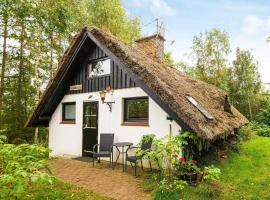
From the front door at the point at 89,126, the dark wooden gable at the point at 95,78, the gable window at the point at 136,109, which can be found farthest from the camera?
the front door at the point at 89,126

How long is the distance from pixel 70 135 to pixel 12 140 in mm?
6823

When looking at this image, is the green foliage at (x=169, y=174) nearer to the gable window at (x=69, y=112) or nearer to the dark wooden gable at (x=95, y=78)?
the dark wooden gable at (x=95, y=78)

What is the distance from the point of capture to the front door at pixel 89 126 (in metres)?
8.83

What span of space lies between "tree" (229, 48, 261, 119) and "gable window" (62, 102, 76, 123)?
1631 centimetres

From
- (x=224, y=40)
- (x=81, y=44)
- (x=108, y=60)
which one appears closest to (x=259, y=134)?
(x=224, y=40)

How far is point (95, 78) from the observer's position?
353 inches

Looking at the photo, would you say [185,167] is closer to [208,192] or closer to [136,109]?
[208,192]

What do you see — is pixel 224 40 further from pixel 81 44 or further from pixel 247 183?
pixel 247 183

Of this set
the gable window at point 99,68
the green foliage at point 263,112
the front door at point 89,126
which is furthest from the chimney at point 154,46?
the green foliage at point 263,112

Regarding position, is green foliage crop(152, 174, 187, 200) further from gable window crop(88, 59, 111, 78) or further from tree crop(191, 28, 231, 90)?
tree crop(191, 28, 231, 90)

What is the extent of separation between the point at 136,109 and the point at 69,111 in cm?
373

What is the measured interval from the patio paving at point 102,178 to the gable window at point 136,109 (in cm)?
167

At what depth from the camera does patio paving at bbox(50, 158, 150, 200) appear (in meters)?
5.11

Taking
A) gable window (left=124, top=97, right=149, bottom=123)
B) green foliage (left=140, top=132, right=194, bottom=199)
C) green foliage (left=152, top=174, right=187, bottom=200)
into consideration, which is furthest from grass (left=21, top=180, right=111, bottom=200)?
gable window (left=124, top=97, right=149, bottom=123)
